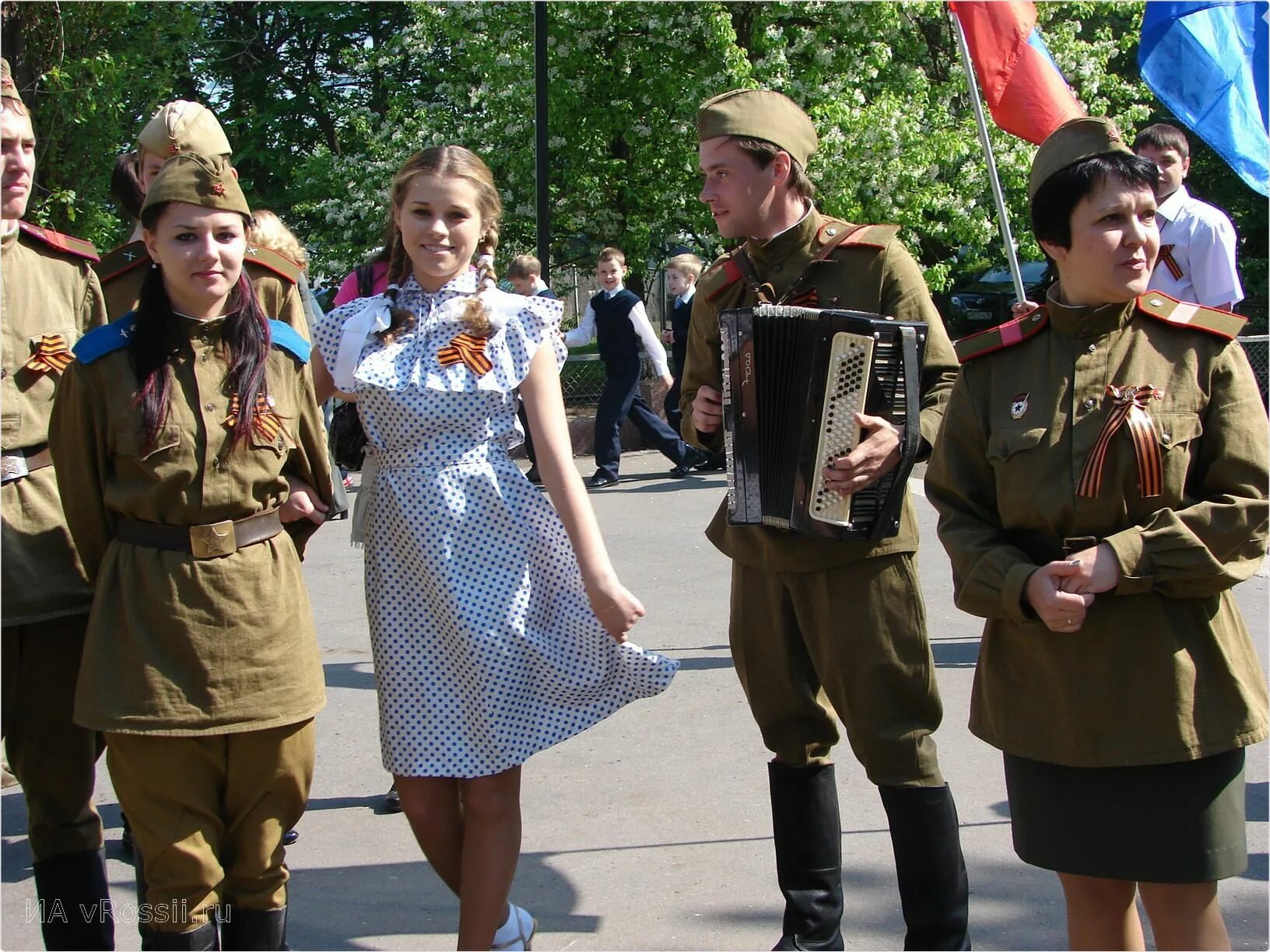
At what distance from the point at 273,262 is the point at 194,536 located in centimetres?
128

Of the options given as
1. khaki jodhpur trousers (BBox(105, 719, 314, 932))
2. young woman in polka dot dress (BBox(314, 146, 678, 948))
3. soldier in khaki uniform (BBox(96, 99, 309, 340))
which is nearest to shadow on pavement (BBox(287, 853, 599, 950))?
young woman in polka dot dress (BBox(314, 146, 678, 948))

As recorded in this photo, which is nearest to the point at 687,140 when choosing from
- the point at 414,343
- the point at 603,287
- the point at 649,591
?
the point at 603,287

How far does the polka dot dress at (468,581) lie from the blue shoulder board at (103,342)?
0.53 metres

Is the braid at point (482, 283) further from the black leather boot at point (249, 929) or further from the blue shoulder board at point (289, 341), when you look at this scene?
the black leather boot at point (249, 929)

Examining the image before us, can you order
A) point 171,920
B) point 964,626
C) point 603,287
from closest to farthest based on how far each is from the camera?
point 171,920, point 964,626, point 603,287

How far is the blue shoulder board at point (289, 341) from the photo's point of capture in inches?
134

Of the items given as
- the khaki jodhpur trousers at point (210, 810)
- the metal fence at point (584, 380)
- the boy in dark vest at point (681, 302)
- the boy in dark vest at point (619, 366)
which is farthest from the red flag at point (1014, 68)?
the metal fence at point (584, 380)

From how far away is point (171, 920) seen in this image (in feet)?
10.2

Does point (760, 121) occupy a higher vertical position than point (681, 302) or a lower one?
higher

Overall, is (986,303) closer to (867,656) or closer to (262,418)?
(867,656)

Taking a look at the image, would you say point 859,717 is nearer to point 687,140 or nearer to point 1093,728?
point 1093,728

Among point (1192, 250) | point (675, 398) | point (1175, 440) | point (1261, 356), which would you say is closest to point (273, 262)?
point (1175, 440)

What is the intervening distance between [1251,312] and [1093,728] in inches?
893

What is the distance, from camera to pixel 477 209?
349 centimetres
